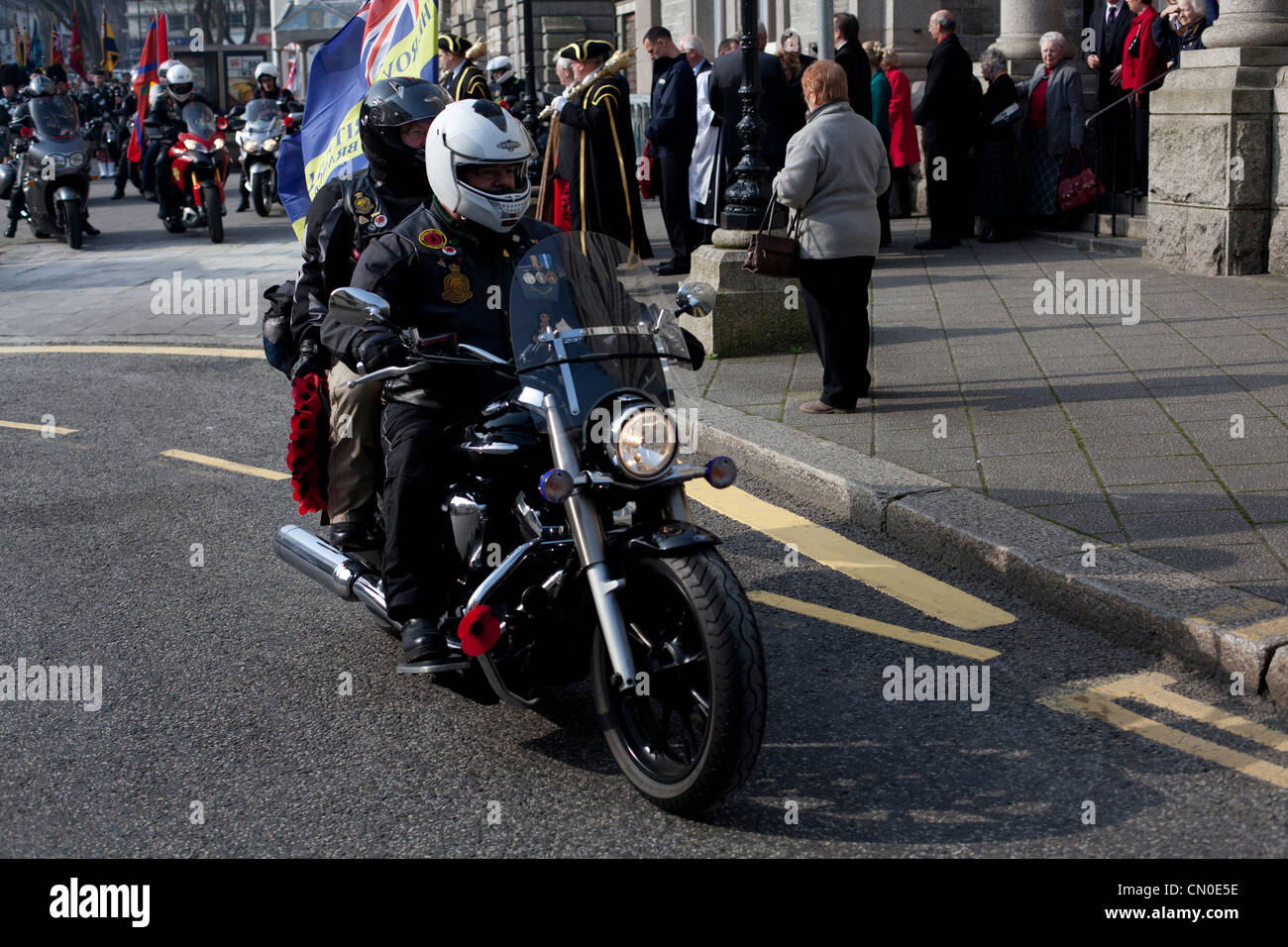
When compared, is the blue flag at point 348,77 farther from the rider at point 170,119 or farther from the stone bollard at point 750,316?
the rider at point 170,119

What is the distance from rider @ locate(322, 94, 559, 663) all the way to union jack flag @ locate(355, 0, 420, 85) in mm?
2894

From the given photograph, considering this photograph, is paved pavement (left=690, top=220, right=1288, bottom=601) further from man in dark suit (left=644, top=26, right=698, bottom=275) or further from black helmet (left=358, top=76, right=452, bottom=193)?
black helmet (left=358, top=76, right=452, bottom=193)

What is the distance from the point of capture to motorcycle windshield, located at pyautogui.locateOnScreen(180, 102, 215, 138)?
58.5 feet

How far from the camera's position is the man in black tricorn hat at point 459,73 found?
38.9 ft

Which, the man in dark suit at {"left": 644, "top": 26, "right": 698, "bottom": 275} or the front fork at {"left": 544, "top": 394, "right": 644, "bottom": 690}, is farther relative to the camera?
the man in dark suit at {"left": 644, "top": 26, "right": 698, "bottom": 275}

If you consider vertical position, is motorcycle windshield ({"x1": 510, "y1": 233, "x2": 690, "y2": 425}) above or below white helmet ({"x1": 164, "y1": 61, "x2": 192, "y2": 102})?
below

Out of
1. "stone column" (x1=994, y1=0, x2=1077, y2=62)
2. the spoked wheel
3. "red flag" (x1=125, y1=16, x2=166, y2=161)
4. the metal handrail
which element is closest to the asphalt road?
the spoked wheel

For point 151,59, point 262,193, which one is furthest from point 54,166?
point 151,59

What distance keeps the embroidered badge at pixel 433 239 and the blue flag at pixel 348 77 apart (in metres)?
2.52

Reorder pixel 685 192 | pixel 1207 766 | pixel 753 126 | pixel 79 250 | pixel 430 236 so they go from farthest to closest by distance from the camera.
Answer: pixel 79 250, pixel 685 192, pixel 753 126, pixel 430 236, pixel 1207 766

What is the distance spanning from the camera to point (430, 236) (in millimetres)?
4332
